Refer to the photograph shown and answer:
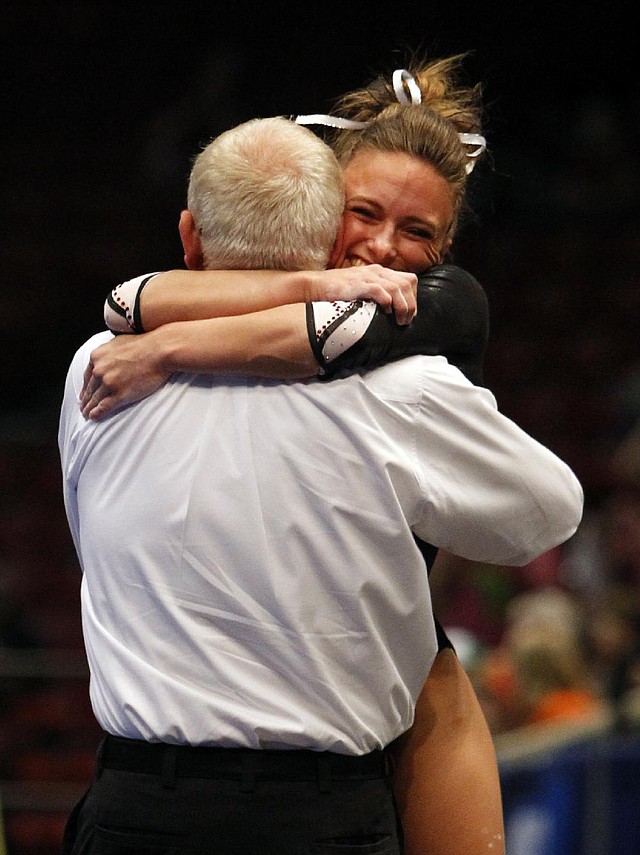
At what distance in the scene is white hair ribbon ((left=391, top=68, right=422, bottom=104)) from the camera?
1.83 meters

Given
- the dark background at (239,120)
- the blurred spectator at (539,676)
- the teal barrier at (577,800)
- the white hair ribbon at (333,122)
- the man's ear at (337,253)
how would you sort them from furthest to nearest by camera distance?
the dark background at (239,120) < the blurred spectator at (539,676) < the teal barrier at (577,800) < the white hair ribbon at (333,122) < the man's ear at (337,253)

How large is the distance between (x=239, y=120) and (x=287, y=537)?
26.0ft

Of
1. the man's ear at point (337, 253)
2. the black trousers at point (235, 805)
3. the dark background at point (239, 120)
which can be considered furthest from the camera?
the dark background at point (239, 120)

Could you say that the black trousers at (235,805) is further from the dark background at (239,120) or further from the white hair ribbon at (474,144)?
the dark background at (239,120)

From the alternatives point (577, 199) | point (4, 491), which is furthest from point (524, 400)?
point (4, 491)

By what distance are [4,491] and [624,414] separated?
3400mm

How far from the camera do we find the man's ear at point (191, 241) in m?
1.53

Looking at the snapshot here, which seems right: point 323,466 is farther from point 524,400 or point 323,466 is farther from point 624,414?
point 524,400

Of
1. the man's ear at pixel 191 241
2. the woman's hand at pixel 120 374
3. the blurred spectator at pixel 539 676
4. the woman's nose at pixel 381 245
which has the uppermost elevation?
the man's ear at pixel 191 241

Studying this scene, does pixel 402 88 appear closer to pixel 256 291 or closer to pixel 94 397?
pixel 256 291

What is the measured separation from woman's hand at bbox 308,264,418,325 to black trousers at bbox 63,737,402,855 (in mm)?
514

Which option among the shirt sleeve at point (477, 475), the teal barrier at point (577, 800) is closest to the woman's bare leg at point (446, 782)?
the shirt sleeve at point (477, 475)

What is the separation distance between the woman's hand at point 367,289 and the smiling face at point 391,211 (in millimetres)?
167

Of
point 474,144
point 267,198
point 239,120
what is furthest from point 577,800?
point 239,120
